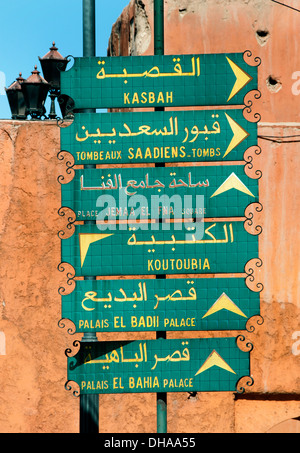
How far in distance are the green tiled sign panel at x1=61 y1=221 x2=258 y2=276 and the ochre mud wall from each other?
3.81 feet

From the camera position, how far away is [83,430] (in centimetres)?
612

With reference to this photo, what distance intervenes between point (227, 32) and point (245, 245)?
129 inches

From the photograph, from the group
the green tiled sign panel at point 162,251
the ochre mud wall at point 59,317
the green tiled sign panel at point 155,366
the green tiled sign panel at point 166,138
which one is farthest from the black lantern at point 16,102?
the green tiled sign panel at point 155,366

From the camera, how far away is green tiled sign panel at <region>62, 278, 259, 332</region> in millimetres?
5723

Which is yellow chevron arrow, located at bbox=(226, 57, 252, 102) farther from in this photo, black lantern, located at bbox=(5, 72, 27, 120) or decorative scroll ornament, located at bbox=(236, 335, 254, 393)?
black lantern, located at bbox=(5, 72, 27, 120)

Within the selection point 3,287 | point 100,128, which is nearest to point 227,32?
point 100,128

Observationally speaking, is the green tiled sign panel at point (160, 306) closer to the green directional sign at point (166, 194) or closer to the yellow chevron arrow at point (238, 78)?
the green directional sign at point (166, 194)

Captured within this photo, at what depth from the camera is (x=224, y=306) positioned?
18.8 feet

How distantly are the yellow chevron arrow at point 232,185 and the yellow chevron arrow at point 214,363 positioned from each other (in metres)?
1.17

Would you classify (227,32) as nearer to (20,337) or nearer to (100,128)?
(100,128)

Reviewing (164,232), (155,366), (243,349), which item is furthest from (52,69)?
(155,366)

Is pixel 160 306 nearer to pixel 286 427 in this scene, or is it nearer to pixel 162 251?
pixel 162 251

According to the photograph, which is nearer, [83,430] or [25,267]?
[83,430]
